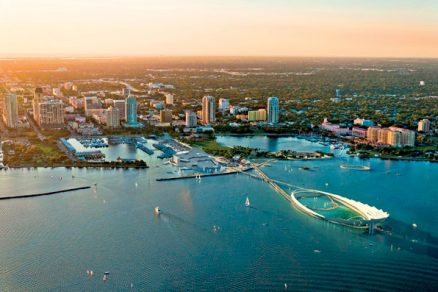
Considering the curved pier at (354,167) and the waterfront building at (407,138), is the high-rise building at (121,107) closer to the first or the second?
the waterfront building at (407,138)

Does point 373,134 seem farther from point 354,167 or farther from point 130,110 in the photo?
point 130,110

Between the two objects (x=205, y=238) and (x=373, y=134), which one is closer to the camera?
(x=205, y=238)

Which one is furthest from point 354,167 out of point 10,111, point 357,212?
point 10,111

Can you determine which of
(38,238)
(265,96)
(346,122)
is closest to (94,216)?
(38,238)

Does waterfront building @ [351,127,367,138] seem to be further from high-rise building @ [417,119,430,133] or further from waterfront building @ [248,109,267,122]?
waterfront building @ [248,109,267,122]

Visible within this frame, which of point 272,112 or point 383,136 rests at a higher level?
point 272,112

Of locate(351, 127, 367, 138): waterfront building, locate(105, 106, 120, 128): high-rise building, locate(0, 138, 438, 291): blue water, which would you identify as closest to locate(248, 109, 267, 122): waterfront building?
locate(351, 127, 367, 138): waterfront building

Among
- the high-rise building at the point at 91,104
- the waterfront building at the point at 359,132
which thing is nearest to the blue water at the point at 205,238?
the waterfront building at the point at 359,132

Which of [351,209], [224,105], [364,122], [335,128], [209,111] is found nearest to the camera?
[351,209]
